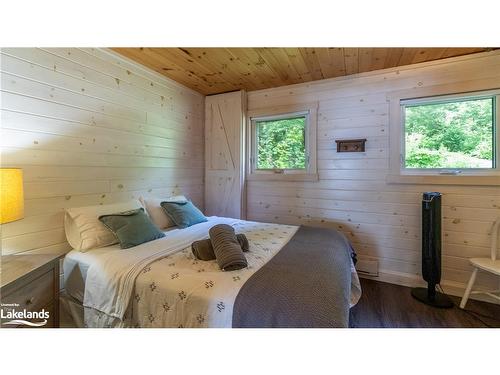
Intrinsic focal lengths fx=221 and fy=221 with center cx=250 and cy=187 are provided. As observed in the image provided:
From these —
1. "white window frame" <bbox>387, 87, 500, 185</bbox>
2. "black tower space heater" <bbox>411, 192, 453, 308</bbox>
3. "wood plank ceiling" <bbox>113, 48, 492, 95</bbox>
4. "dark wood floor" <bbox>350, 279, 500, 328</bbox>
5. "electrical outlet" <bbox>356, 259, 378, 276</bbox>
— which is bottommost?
"dark wood floor" <bbox>350, 279, 500, 328</bbox>

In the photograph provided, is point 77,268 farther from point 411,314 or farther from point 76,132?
point 411,314

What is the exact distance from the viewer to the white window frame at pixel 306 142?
2729mm

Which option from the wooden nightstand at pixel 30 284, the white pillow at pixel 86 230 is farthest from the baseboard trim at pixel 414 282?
the wooden nightstand at pixel 30 284

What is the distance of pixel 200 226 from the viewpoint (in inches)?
87.4

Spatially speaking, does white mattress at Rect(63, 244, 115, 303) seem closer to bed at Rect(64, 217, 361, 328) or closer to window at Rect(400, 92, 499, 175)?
bed at Rect(64, 217, 361, 328)

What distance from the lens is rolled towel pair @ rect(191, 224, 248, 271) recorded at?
1264 mm

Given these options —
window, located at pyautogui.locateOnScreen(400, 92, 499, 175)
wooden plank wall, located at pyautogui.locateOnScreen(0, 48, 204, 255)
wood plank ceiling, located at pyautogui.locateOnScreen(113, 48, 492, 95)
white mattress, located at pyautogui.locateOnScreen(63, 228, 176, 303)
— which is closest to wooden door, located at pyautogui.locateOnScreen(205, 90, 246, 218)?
wood plank ceiling, located at pyautogui.locateOnScreen(113, 48, 492, 95)

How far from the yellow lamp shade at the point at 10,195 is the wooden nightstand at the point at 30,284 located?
266 mm

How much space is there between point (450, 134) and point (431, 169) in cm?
37

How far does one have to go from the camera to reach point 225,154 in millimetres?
3125

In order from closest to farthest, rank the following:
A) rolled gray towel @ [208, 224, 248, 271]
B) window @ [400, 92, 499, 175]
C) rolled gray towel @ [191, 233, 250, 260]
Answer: rolled gray towel @ [208, 224, 248, 271] < rolled gray towel @ [191, 233, 250, 260] < window @ [400, 92, 499, 175]

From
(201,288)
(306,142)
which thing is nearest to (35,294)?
(201,288)
